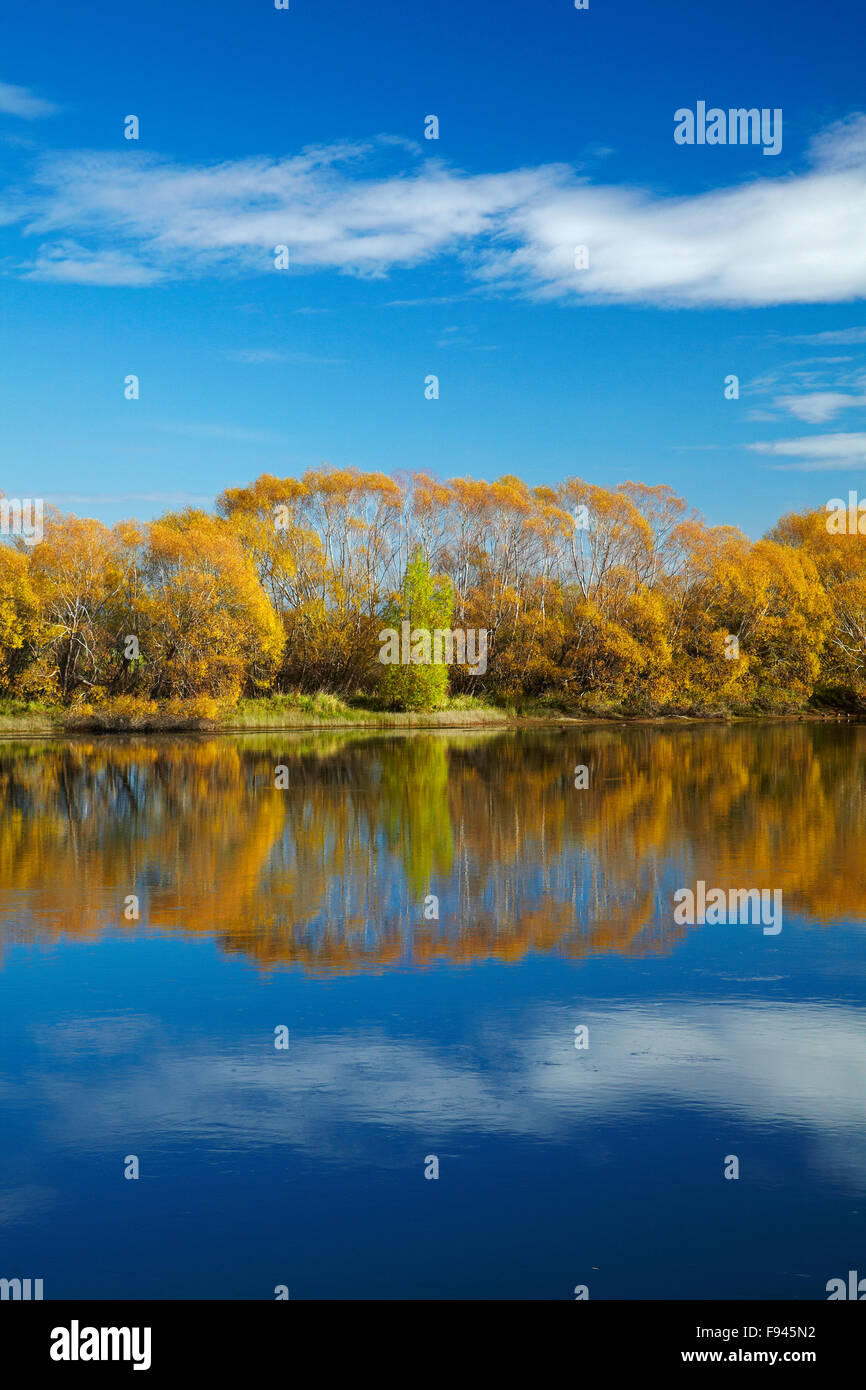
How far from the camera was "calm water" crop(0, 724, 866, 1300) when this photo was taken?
6.06 m

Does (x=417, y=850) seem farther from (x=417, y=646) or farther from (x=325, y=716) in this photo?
(x=417, y=646)

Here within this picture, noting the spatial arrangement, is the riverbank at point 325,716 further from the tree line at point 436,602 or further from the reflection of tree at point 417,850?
→ the reflection of tree at point 417,850

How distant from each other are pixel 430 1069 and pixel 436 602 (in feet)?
173

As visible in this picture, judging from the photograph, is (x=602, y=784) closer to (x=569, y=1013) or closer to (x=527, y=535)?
(x=569, y=1013)

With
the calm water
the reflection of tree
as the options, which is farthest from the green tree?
the calm water

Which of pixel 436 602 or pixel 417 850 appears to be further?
pixel 436 602

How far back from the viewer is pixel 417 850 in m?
18.4

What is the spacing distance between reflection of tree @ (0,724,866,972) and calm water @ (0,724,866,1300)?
0.09 metres

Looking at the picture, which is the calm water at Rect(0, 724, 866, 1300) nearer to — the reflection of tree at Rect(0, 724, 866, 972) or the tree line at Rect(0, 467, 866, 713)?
the reflection of tree at Rect(0, 724, 866, 972)

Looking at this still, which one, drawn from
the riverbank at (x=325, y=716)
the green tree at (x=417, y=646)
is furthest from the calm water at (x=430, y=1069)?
the green tree at (x=417, y=646)

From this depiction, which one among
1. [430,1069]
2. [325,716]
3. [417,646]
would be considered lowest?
[430,1069]

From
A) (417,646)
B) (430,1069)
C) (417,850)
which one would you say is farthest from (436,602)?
(430,1069)
